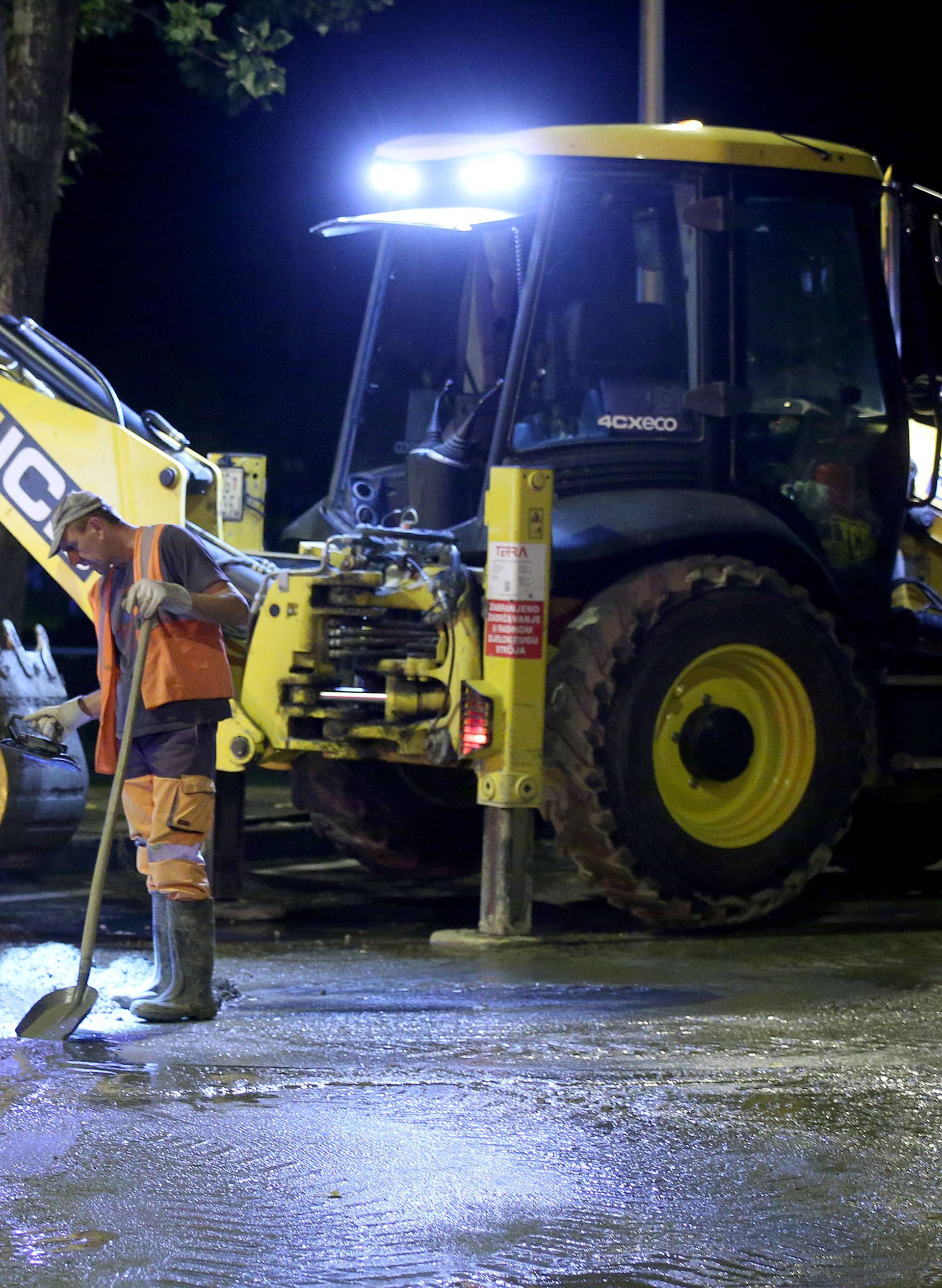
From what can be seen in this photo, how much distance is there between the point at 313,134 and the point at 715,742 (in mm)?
15129

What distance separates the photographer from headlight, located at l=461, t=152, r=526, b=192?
7906mm

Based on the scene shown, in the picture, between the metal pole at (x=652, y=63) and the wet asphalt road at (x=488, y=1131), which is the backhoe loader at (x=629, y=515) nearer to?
the wet asphalt road at (x=488, y=1131)

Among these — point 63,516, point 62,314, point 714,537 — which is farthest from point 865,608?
point 62,314

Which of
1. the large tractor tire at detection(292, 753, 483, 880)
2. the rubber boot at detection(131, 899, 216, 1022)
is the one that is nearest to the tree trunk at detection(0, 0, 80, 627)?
the large tractor tire at detection(292, 753, 483, 880)

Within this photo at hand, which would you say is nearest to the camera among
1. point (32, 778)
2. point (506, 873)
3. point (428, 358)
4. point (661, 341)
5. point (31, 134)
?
point (506, 873)

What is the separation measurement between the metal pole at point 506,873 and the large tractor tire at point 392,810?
122cm

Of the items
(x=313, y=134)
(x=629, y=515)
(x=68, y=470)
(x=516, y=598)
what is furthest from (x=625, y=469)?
(x=313, y=134)

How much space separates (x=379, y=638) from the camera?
7727mm

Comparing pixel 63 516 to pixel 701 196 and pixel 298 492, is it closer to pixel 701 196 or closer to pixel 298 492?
pixel 701 196

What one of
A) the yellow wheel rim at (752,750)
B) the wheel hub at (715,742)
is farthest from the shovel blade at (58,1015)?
the wheel hub at (715,742)

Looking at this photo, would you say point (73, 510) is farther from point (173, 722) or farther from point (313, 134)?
point (313, 134)

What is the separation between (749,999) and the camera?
6.48 m

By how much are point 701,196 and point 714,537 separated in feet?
4.49

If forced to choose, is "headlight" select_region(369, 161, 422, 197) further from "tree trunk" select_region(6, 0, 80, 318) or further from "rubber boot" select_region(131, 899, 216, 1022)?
"tree trunk" select_region(6, 0, 80, 318)
